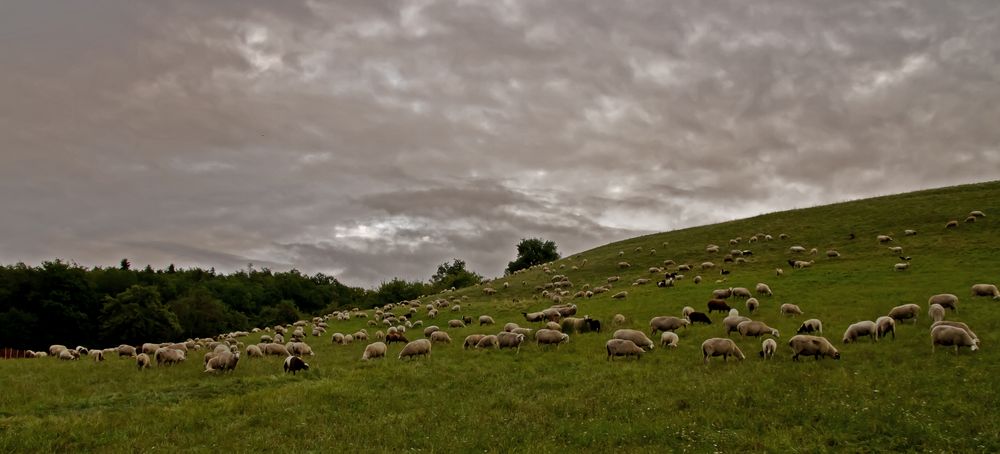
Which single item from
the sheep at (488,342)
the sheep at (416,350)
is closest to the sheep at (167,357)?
the sheep at (416,350)

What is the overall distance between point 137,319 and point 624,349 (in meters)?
90.3

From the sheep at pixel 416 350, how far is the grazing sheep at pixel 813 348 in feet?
53.0

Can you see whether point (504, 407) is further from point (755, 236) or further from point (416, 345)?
point (755, 236)

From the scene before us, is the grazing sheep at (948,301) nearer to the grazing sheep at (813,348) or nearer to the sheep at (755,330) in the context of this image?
the sheep at (755,330)

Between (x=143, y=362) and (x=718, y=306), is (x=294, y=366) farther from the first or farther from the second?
(x=718, y=306)

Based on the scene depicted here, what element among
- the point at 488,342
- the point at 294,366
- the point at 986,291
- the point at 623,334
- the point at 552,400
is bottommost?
the point at 552,400

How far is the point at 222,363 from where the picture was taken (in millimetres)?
24281

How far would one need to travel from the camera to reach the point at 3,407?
17.6 metres

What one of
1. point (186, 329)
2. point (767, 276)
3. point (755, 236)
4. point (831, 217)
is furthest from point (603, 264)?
point (186, 329)

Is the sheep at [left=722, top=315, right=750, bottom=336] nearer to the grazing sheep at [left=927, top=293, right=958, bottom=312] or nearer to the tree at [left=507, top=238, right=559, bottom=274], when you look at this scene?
the grazing sheep at [left=927, top=293, right=958, bottom=312]

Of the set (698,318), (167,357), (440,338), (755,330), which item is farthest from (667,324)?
(167,357)

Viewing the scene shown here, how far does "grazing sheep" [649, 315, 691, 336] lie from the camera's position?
29.2 meters

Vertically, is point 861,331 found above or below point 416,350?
above

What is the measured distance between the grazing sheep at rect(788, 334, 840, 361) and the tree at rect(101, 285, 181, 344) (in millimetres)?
95660
